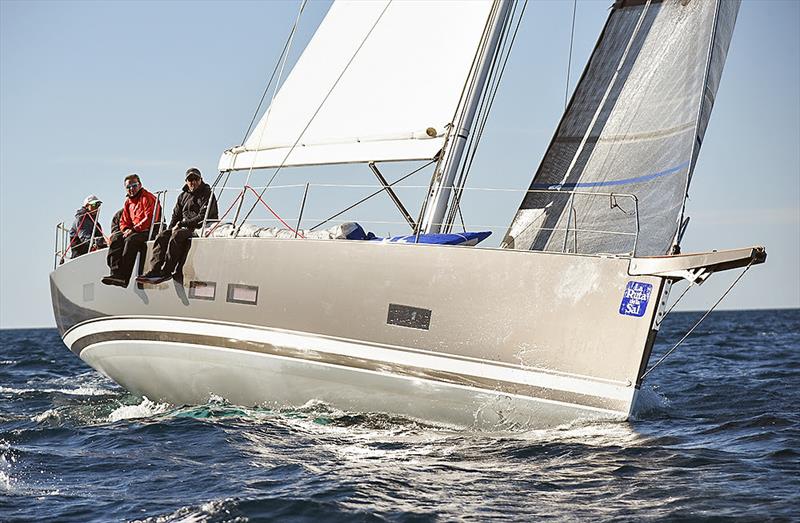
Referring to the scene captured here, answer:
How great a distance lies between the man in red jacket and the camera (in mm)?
9719

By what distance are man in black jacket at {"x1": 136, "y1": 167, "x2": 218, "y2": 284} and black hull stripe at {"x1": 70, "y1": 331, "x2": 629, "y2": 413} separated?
633mm

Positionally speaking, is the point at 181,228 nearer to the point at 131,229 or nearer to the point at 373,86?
the point at 131,229

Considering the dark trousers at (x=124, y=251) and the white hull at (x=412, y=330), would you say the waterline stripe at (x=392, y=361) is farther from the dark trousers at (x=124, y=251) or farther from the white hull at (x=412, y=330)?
the dark trousers at (x=124, y=251)

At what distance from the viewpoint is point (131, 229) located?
391 inches

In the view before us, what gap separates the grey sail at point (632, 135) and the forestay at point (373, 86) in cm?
116

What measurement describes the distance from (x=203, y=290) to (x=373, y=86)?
2.62 m

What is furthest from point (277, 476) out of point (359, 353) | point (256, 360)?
point (256, 360)

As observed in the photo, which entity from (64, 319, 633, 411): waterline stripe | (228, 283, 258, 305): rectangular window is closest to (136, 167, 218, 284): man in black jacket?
(64, 319, 633, 411): waterline stripe

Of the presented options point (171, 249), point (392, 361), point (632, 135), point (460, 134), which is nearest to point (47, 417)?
point (171, 249)

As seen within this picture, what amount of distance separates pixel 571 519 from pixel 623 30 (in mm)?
5458

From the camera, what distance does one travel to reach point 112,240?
32.1 feet

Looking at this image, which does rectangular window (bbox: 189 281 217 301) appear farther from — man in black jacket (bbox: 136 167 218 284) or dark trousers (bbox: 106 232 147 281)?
dark trousers (bbox: 106 232 147 281)

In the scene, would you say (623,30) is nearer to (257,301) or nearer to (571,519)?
(257,301)

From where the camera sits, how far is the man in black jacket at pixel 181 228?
30.1 ft
